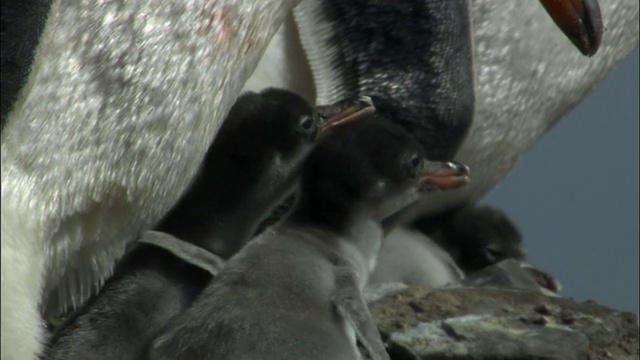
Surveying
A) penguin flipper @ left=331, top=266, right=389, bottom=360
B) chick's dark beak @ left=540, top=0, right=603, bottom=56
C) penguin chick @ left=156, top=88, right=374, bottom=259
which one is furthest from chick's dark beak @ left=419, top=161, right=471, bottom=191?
penguin flipper @ left=331, top=266, right=389, bottom=360

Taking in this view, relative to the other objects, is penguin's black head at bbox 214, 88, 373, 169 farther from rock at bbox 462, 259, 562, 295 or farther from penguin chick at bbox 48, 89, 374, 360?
rock at bbox 462, 259, 562, 295

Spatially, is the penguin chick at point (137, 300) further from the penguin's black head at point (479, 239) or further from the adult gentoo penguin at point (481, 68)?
the penguin's black head at point (479, 239)

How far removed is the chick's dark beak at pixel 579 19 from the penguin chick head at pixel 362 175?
0.71 ft

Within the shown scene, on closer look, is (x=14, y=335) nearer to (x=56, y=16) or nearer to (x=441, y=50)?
(x=56, y=16)

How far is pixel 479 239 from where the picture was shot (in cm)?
227

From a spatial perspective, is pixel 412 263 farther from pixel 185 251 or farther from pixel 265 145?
pixel 185 251

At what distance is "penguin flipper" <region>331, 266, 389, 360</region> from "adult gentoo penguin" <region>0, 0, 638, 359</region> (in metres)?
0.22

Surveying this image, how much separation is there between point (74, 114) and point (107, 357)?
0.81 ft

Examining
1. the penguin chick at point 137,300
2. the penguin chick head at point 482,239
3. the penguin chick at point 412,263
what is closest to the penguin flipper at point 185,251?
the penguin chick at point 137,300

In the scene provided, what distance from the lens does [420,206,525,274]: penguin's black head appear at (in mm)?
2268

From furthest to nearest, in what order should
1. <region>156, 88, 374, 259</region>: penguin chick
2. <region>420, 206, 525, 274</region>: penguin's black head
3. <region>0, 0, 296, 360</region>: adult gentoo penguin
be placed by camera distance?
<region>420, 206, 525, 274</region>: penguin's black head < <region>156, 88, 374, 259</region>: penguin chick < <region>0, 0, 296, 360</region>: adult gentoo penguin

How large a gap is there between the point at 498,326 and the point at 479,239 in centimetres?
51

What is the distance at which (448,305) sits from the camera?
1861 millimetres

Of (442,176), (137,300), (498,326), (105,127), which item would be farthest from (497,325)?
(105,127)
